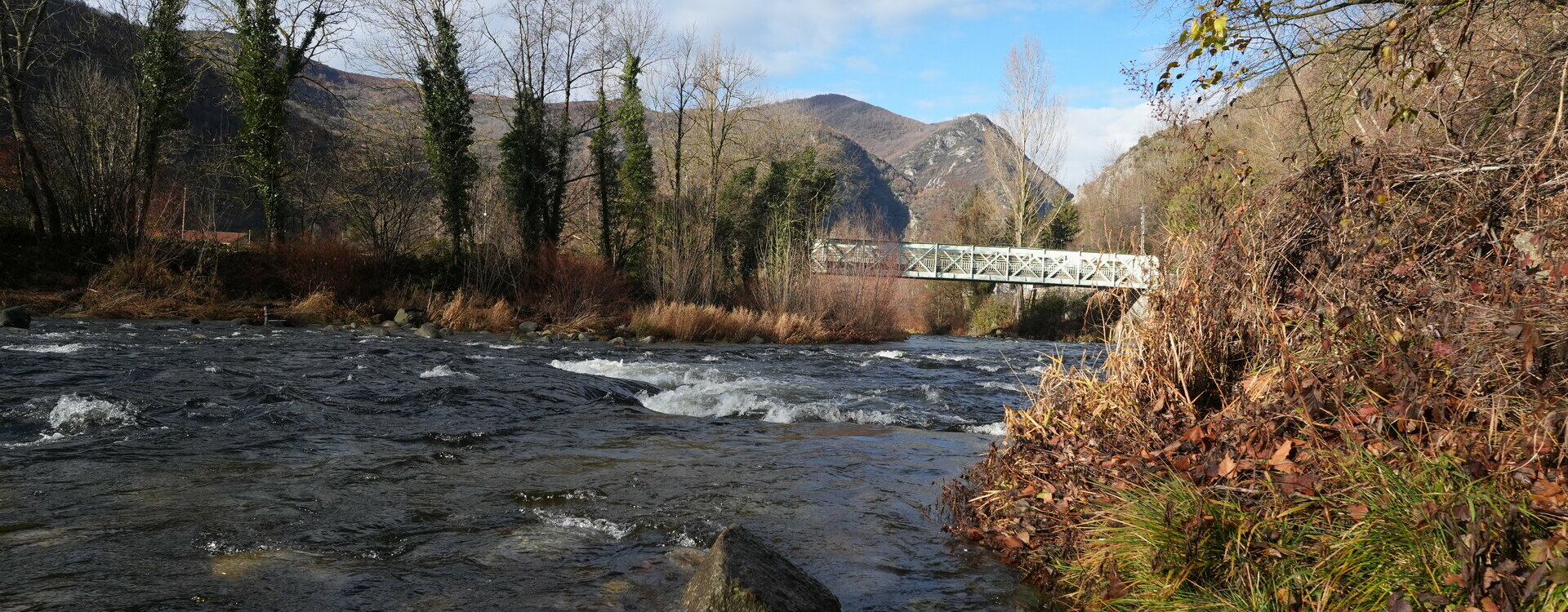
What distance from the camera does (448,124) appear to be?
25.2m

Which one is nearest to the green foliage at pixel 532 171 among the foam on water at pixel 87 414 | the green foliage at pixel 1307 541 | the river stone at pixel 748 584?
the foam on water at pixel 87 414

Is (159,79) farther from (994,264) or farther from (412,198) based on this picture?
(994,264)

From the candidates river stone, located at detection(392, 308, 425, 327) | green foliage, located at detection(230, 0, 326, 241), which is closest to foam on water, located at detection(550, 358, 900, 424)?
river stone, located at detection(392, 308, 425, 327)

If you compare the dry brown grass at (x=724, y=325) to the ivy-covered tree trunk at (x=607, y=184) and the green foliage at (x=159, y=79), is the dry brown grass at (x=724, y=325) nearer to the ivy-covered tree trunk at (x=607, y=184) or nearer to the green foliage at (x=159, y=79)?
the ivy-covered tree trunk at (x=607, y=184)

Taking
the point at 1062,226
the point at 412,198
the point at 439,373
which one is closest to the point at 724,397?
the point at 439,373

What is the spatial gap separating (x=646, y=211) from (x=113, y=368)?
20995mm

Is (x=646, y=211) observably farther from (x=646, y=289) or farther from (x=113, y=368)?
(x=113, y=368)

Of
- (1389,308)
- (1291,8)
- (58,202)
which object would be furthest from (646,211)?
(1389,308)

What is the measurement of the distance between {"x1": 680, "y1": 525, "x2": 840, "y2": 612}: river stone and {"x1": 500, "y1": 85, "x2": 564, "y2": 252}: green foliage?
893 inches

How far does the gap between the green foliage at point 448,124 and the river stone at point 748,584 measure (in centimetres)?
2264

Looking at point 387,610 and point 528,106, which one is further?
point 528,106

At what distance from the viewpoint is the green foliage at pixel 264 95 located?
23328 millimetres

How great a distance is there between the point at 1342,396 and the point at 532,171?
84.6ft

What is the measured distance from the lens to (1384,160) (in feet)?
13.7
